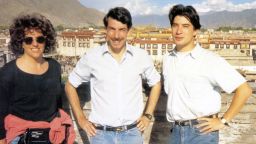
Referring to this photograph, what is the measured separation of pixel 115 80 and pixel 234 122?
1.55m

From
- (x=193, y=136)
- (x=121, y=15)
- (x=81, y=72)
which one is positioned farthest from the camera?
(x=81, y=72)

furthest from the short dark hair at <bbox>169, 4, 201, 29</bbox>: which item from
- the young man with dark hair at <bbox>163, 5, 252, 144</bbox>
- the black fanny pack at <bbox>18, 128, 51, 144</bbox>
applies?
the black fanny pack at <bbox>18, 128, 51, 144</bbox>

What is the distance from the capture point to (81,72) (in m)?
3.22

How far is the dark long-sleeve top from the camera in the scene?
2738 mm

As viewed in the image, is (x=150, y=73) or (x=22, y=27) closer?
(x=22, y=27)

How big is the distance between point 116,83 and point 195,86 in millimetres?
612

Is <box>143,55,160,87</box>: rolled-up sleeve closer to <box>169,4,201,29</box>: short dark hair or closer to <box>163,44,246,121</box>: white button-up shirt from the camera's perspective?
<box>163,44,246,121</box>: white button-up shirt

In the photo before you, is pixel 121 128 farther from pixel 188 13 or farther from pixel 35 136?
pixel 188 13

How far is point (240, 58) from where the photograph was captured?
111ft

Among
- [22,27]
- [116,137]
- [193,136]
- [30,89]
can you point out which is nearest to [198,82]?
[193,136]

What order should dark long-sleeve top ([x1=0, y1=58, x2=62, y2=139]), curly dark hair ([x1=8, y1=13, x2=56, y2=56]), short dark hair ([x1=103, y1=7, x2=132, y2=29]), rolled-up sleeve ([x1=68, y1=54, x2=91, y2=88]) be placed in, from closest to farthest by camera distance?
1. dark long-sleeve top ([x1=0, y1=58, x2=62, y2=139])
2. curly dark hair ([x1=8, y1=13, x2=56, y2=56])
3. short dark hair ([x1=103, y1=7, x2=132, y2=29])
4. rolled-up sleeve ([x1=68, y1=54, x2=91, y2=88])

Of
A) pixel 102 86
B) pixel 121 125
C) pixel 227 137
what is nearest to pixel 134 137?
pixel 121 125

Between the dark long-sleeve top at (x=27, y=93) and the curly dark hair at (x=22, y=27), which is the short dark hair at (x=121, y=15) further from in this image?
the dark long-sleeve top at (x=27, y=93)

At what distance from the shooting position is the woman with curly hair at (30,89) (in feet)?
9.08
